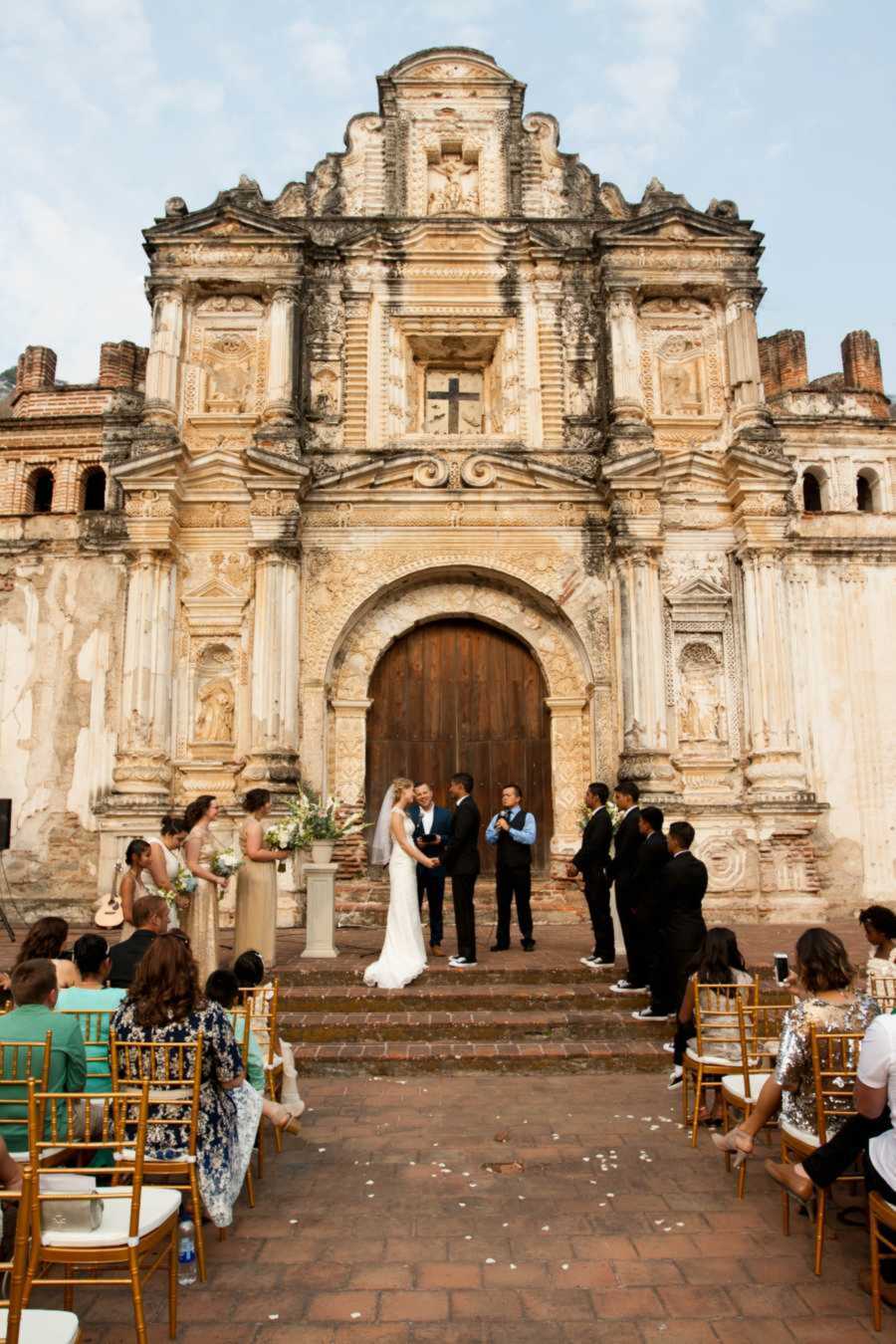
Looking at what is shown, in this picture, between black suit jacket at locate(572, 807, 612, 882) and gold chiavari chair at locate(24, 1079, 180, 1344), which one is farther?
black suit jacket at locate(572, 807, 612, 882)

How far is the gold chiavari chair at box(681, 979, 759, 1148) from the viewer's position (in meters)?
5.83

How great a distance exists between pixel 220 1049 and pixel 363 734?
886cm

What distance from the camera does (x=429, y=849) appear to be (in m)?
10.1

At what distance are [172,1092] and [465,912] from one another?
17.1ft

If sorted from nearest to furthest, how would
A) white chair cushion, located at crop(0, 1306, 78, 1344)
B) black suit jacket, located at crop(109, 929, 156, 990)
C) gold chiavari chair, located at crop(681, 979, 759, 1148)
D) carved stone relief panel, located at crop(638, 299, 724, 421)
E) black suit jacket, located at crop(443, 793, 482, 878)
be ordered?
white chair cushion, located at crop(0, 1306, 78, 1344) < gold chiavari chair, located at crop(681, 979, 759, 1148) < black suit jacket, located at crop(109, 929, 156, 990) < black suit jacket, located at crop(443, 793, 482, 878) < carved stone relief panel, located at crop(638, 299, 724, 421)

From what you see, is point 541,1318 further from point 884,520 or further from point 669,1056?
point 884,520

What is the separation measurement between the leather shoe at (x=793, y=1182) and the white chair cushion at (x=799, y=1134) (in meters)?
0.13

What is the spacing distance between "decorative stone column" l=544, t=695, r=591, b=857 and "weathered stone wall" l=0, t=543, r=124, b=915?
5803 mm

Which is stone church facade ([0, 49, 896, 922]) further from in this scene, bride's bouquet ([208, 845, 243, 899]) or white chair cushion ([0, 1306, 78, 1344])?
white chair cushion ([0, 1306, 78, 1344])

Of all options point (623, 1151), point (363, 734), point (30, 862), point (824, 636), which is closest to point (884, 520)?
point (824, 636)

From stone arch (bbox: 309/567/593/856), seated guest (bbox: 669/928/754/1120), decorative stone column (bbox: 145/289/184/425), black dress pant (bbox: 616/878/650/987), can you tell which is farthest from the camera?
decorative stone column (bbox: 145/289/184/425)

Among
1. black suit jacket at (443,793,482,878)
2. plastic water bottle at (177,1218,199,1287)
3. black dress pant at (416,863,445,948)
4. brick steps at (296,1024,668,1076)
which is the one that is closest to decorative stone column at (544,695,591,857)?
black dress pant at (416,863,445,948)

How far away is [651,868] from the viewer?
8141 millimetres

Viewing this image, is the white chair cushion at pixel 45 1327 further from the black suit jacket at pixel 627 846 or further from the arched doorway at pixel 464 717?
the arched doorway at pixel 464 717
